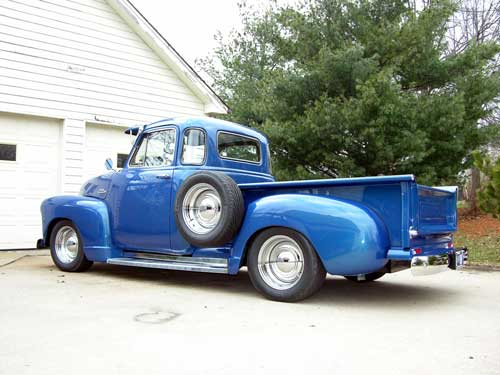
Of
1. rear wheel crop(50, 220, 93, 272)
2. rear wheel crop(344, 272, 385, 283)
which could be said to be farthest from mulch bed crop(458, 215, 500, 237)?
rear wheel crop(50, 220, 93, 272)

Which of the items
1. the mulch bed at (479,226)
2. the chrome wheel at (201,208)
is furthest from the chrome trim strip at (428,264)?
the mulch bed at (479,226)

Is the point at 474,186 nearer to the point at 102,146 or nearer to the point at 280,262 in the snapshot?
the point at 102,146

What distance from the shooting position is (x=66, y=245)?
7.74 metres

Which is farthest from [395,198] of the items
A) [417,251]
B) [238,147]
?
[238,147]

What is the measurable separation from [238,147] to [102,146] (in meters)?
4.87

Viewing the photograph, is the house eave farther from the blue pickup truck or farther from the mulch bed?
the mulch bed

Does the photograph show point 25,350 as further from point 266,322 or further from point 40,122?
point 40,122

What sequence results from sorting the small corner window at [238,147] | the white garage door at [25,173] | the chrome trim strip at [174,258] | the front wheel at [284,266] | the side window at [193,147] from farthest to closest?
the white garage door at [25,173] → the small corner window at [238,147] → the side window at [193,147] → the chrome trim strip at [174,258] → the front wheel at [284,266]

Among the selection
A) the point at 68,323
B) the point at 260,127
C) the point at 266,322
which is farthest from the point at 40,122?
the point at 266,322

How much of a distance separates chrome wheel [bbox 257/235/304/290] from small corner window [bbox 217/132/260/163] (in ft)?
5.46

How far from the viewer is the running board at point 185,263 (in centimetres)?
589

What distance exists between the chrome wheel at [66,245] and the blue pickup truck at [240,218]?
0.05ft

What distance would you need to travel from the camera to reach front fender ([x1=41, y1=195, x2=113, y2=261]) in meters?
7.04

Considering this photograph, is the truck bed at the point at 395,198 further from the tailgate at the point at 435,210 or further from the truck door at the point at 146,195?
the truck door at the point at 146,195
